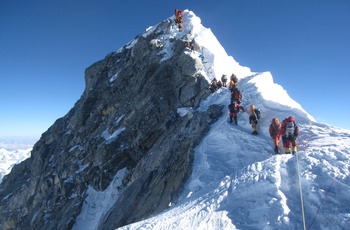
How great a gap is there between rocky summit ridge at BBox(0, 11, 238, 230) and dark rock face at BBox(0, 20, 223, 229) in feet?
0.38

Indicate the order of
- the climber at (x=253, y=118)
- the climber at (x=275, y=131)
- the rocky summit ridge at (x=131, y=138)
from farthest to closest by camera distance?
1. the rocky summit ridge at (x=131, y=138)
2. the climber at (x=253, y=118)
3. the climber at (x=275, y=131)

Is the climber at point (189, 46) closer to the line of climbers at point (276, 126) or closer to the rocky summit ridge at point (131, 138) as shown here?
the rocky summit ridge at point (131, 138)

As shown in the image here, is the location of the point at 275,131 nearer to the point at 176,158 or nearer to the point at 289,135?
the point at 289,135

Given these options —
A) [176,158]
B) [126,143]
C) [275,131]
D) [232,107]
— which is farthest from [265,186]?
[126,143]

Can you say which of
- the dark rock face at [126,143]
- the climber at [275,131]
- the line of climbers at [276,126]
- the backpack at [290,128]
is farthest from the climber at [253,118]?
the dark rock face at [126,143]

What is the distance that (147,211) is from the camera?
1323cm

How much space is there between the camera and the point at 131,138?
90.1 ft

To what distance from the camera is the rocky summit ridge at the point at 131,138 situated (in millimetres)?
16828

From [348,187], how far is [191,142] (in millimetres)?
9789

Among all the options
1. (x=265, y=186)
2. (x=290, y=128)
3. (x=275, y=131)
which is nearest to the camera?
(x=265, y=186)

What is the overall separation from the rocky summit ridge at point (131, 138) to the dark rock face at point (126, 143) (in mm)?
115

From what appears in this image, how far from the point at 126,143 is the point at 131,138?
883 mm

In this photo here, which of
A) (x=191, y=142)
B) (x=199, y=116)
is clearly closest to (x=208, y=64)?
(x=199, y=116)

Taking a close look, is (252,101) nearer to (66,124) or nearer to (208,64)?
(208,64)
